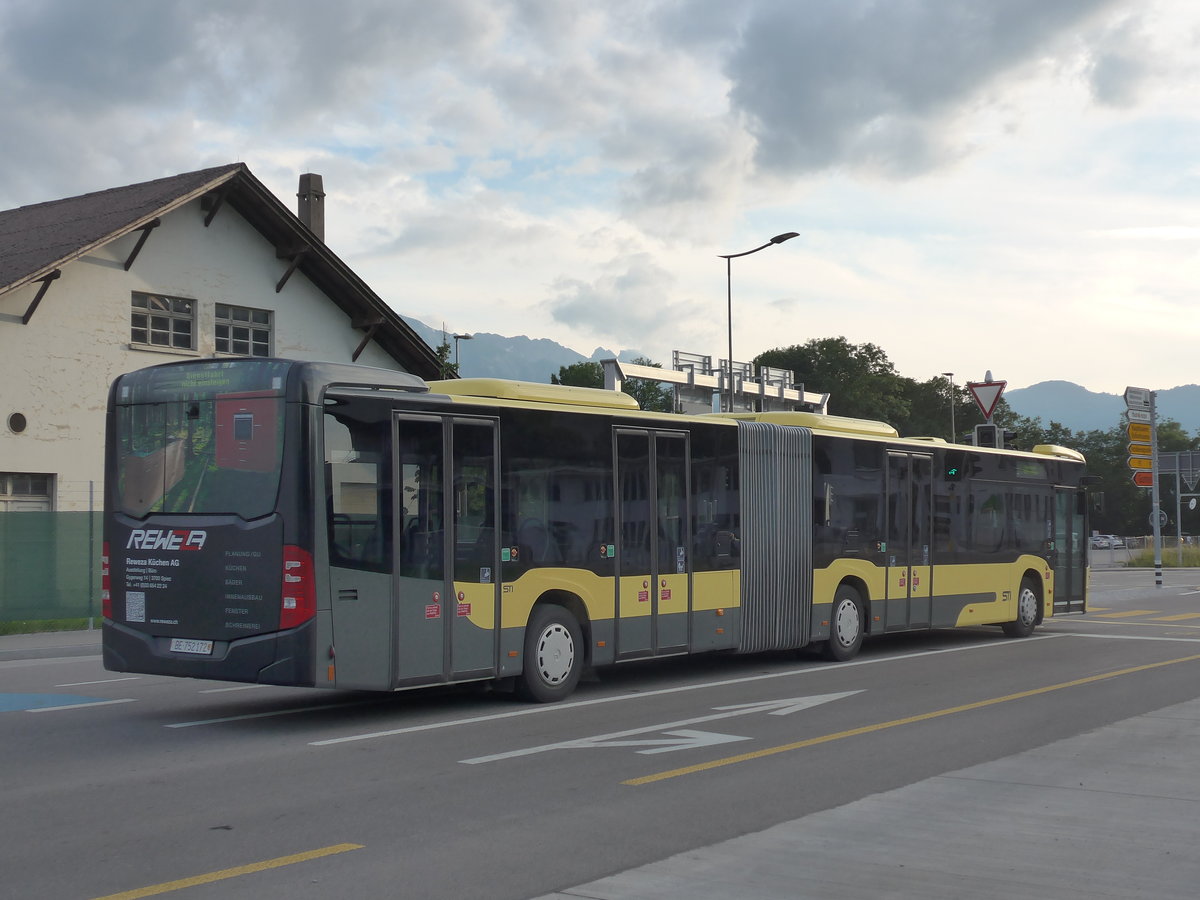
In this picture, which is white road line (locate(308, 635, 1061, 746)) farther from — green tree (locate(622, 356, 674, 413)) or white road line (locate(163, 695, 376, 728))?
green tree (locate(622, 356, 674, 413))

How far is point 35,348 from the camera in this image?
84.8ft

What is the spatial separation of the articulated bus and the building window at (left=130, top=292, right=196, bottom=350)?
16.8 meters

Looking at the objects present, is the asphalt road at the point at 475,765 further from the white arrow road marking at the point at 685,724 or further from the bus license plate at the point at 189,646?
the bus license plate at the point at 189,646

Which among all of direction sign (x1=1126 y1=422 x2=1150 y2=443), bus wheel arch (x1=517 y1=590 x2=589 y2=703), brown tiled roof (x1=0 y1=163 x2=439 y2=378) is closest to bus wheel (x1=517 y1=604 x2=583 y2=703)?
bus wheel arch (x1=517 y1=590 x2=589 y2=703)

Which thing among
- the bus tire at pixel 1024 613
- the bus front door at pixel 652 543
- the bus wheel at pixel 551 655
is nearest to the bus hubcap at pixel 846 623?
the bus front door at pixel 652 543

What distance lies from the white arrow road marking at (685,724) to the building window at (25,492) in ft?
59.5

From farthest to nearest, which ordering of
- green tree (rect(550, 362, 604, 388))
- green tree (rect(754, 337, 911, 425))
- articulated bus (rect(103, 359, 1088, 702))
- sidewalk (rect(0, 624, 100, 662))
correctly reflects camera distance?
1. green tree (rect(550, 362, 604, 388))
2. green tree (rect(754, 337, 911, 425))
3. sidewalk (rect(0, 624, 100, 662))
4. articulated bus (rect(103, 359, 1088, 702))

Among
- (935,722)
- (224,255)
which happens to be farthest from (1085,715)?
(224,255)

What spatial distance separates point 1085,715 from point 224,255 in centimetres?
2305

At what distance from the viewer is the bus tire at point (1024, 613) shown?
69.4 ft

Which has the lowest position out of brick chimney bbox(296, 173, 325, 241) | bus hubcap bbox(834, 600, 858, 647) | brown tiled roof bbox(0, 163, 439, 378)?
bus hubcap bbox(834, 600, 858, 647)

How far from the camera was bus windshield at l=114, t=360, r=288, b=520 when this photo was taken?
10836 mm

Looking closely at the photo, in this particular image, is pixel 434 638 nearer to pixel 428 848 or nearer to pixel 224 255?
pixel 428 848

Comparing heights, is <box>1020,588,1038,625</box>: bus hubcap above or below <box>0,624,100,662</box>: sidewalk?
above
